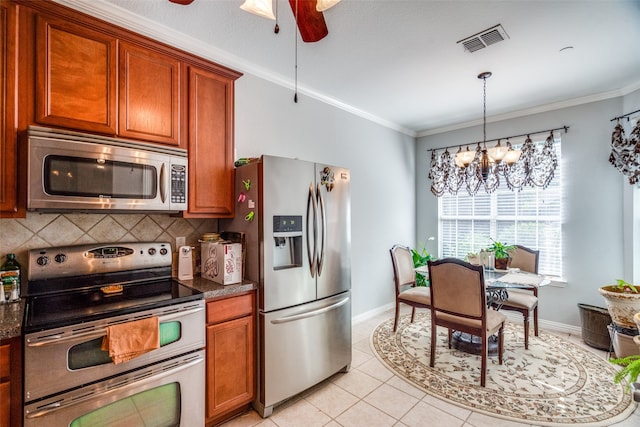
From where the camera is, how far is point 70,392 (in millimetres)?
1440

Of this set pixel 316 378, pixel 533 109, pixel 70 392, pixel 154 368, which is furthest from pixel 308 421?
pixel 533 109

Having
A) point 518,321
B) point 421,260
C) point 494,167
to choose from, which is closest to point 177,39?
point 494,167

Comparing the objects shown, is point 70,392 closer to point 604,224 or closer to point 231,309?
point 231,309

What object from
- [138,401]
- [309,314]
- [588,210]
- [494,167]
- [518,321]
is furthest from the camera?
[494,167]

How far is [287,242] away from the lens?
2387 mm

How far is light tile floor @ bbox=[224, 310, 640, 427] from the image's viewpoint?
2.07 metres

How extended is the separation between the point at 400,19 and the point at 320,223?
1622 millimetres

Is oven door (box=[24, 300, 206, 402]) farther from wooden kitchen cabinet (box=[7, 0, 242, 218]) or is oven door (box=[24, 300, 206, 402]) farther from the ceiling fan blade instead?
the ceiling fan blade

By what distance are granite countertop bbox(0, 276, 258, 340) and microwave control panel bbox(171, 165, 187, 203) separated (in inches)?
23.8

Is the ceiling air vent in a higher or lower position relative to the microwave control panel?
higher

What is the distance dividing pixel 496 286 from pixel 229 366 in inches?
88.7

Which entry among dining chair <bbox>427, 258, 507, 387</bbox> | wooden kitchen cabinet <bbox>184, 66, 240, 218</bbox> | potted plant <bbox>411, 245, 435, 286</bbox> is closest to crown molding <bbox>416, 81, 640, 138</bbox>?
potted plant <bbox>411, 245, 435, 286</bbox>

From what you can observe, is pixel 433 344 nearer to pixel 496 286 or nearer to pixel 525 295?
pixel 496 286

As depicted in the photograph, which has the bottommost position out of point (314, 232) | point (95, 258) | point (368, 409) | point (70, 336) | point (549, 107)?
point (368, 409)
